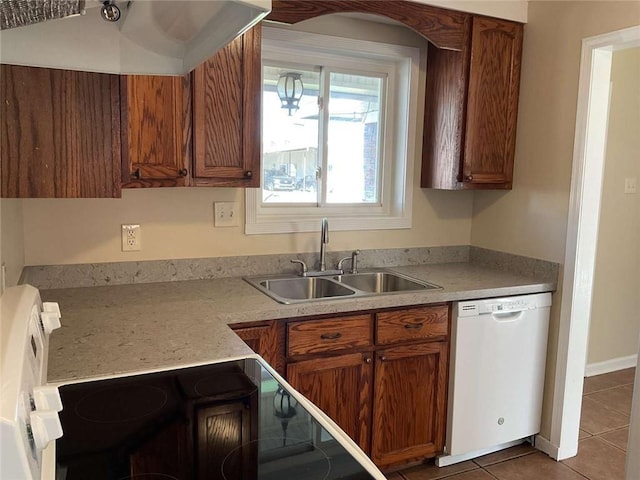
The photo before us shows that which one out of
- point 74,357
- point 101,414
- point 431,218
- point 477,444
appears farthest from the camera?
point 431,218

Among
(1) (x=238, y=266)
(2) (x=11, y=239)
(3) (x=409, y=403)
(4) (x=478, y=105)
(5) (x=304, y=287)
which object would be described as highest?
(4) (x=478, y=105)

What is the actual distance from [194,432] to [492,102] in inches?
91.5

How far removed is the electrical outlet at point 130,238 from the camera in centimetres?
228

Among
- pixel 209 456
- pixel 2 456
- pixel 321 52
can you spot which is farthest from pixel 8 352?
pixel 321 52

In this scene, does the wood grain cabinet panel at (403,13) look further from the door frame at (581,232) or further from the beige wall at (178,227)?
the door frame at (581,232)

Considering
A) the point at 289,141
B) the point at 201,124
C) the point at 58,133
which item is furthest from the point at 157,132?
the point at 289,141

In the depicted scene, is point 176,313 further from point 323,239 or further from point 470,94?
point 470,94

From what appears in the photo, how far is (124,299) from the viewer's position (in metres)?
2.05

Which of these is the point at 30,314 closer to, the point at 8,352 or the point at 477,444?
the point at 8,352

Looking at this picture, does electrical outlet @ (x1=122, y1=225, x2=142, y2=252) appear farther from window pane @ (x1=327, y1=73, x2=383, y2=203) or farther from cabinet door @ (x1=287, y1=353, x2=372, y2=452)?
window pane @ (x1=327, y1=73, x2=383, y2=203)

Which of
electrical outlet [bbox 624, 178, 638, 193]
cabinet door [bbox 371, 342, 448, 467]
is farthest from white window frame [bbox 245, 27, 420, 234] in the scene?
electrical outlet [bbox 624, 178, 638, 193]

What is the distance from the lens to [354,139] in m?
2.88

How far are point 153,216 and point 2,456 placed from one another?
1871mm

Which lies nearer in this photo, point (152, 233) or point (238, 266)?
point (152, 233)
